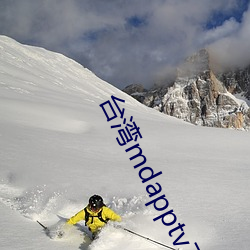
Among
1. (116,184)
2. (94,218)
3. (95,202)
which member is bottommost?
(94,218)

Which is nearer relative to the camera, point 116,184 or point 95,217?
point 95,217

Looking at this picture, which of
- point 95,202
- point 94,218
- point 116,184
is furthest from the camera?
point 116,184

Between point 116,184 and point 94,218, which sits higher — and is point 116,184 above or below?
above

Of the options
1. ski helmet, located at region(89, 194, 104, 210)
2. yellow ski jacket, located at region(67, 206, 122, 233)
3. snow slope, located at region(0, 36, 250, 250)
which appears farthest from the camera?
yellow ski jacket, located at region(67, 206, 122, 233)

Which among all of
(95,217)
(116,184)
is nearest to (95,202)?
(95,217)

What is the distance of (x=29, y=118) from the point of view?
51.5 ft

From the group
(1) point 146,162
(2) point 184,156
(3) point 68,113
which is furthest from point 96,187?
(3) point 68,113

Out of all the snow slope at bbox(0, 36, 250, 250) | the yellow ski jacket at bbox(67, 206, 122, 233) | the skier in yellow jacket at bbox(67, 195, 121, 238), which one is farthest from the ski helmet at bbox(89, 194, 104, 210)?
the snow slope at bbox(0, 36, 250, 250)

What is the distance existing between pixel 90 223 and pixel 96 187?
5.96ft

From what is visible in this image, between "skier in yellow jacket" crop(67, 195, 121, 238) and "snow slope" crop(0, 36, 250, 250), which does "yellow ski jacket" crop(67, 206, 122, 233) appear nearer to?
"skier in yellow jacket" crop(67, 195, 121, 238)

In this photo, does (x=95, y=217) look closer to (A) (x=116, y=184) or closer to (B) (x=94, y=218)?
(B) (x=94, y=218)

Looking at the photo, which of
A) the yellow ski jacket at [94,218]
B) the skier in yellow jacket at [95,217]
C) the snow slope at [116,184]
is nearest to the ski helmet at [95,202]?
the skier in yellow jacket at [95,217]

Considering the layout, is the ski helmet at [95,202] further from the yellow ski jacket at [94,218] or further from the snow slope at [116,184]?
the snow slope at [116,184]

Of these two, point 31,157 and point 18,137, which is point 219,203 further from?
point 18,137
